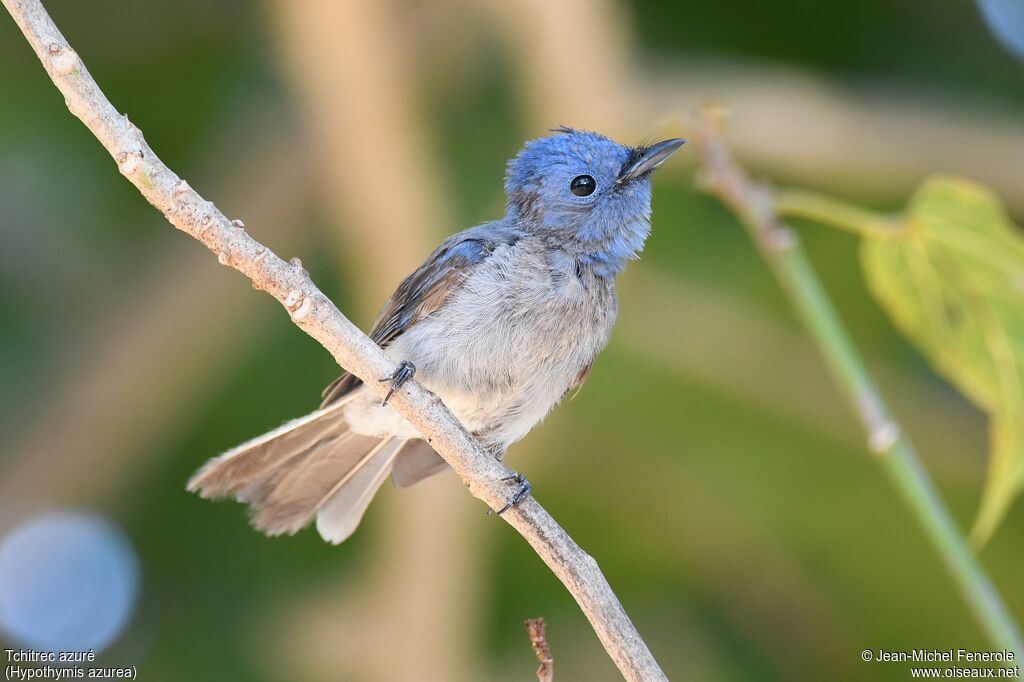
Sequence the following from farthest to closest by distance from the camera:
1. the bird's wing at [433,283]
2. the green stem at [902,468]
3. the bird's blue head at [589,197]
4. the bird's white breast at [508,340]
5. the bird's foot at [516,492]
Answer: the bird's blue head at [589,197] < the bird's wing at [433,283] < the bird's white breast at [508,340] < the green stem at [902,468] < the bird's foot at [516,492]

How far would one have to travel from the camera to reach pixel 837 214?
9.11 ft

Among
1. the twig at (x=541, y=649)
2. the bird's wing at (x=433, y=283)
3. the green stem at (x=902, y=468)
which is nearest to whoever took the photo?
the twig at (x=541, y=649)

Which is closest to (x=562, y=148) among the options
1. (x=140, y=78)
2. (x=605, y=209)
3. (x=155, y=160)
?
(x=605, y=209)

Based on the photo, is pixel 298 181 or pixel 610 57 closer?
pixel 610 57

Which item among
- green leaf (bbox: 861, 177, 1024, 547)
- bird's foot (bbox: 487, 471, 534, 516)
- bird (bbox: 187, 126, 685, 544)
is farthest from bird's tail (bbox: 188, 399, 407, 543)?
green leaf (bbox: 861, 177, 1024, 547)

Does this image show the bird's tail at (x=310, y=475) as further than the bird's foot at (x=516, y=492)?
Yes

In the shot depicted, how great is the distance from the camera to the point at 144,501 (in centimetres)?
539

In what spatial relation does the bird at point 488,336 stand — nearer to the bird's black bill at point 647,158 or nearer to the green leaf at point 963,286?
the bird's black bill at point 647,158

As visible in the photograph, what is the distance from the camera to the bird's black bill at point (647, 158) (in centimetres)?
323

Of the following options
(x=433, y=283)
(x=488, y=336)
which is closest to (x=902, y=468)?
(x=488, y=336)

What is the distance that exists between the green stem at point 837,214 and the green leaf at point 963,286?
1 centimetres

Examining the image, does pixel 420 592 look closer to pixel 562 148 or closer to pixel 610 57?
pixel 562 148

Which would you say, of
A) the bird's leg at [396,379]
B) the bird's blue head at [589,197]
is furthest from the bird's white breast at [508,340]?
the bird's leg at [396,379]

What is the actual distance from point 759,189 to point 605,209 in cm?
66
